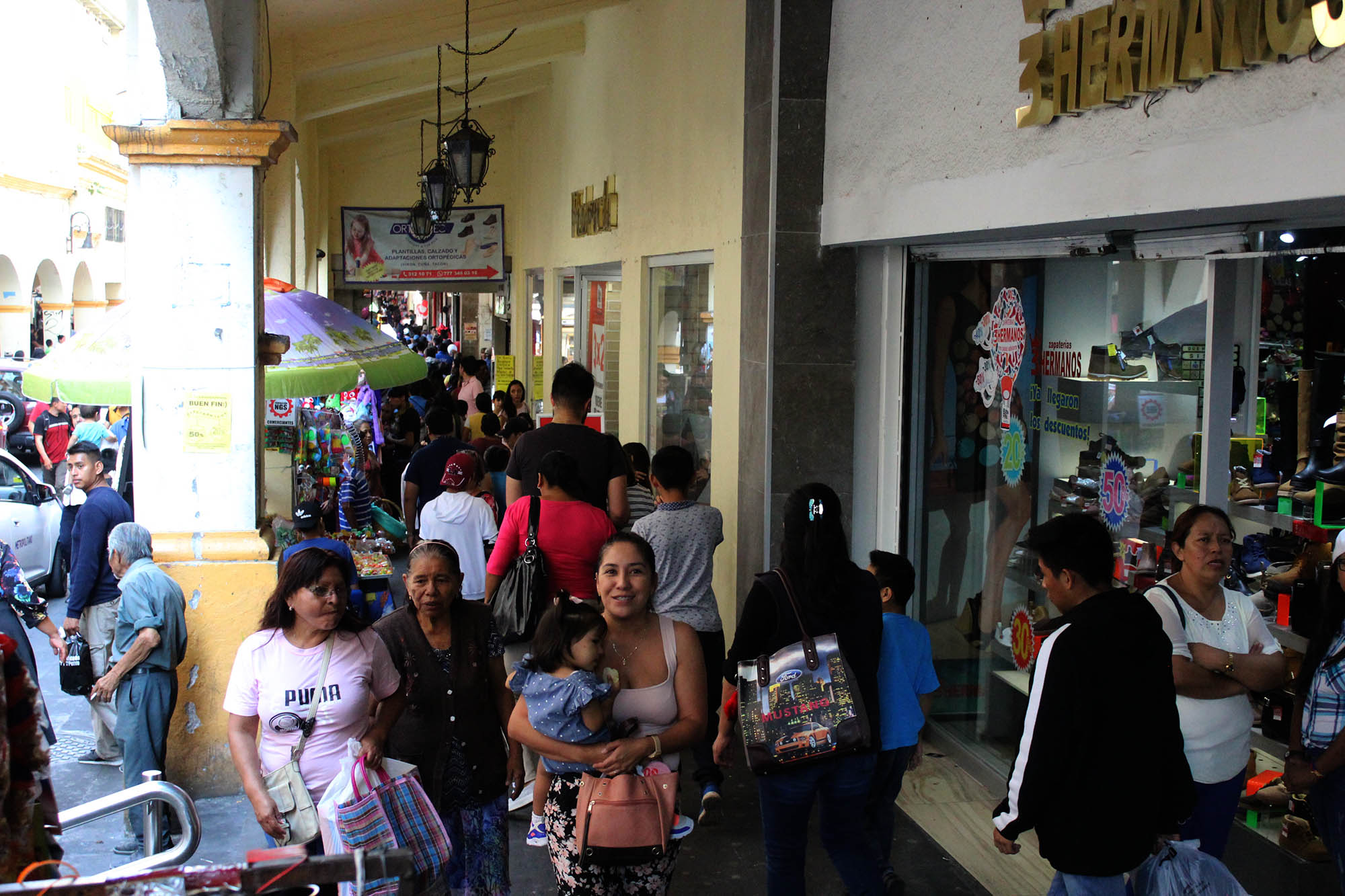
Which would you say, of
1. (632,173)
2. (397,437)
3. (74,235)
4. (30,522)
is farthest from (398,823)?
(74,235)

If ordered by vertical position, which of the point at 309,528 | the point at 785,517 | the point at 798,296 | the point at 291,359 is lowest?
the point at 309,528

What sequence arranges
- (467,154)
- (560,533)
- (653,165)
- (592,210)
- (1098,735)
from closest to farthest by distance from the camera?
(1098,735), (560,533), (653,165), (467,154), (592,210)

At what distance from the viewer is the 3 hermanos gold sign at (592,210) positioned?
11562 mm

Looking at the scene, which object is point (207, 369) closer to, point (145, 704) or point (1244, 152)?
point (145, 704)

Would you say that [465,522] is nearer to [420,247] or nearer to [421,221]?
[421,221]

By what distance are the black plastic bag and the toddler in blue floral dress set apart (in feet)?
11.7

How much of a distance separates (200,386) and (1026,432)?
4072mm

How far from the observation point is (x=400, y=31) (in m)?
11.4

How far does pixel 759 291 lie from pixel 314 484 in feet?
12.6

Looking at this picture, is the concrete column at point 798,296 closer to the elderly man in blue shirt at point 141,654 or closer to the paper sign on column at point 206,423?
the paper sign on column at point 206,423

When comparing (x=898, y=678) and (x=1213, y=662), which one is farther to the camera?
(x=898, y=678)

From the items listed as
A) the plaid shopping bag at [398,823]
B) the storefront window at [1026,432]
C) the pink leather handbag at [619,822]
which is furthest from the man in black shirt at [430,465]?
the pink leather handbag at [619,822]

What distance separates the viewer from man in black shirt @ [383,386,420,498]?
1306cm

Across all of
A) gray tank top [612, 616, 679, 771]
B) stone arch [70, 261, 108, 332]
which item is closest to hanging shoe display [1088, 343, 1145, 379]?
gray tank top [612, 616, 679, 771]
